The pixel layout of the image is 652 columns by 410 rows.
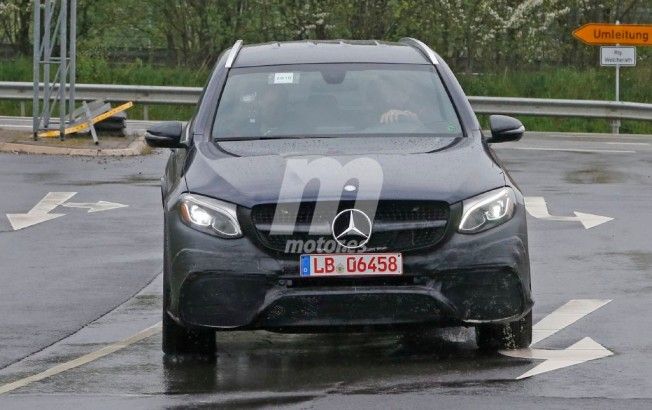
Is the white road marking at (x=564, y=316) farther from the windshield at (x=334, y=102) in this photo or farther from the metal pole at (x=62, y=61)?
the metal pole at (x=62, y=61)

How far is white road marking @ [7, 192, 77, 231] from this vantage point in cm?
1547

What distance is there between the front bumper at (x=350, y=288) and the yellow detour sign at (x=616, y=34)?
75.8 ft

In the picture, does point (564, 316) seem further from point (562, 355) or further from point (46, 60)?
point (46, 60)

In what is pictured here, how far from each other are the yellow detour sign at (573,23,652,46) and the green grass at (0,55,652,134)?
119 cm

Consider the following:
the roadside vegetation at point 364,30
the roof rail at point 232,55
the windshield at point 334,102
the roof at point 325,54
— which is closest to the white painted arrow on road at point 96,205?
the roof rail at point 232,55

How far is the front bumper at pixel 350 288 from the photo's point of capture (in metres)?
8.07

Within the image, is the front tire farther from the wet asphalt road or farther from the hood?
the hood

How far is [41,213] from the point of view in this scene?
16.2 m

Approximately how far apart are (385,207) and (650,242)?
19.9ft

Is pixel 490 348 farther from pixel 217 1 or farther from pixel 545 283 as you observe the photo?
pixel 217 1

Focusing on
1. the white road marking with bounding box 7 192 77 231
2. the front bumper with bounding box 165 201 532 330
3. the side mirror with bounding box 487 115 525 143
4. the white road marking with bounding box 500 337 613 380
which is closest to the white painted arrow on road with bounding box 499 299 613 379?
the white road marking with bounding box 500 337 613 380

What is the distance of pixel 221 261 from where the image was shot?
8.14m

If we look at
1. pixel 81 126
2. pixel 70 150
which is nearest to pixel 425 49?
pixel 70 150

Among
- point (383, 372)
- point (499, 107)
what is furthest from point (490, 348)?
point (499, 107)
